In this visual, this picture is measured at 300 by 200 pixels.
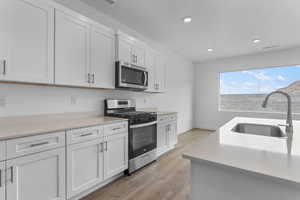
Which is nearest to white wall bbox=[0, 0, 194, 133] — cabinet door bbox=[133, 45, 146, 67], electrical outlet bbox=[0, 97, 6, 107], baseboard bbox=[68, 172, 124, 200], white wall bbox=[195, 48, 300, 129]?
electrical outlet bbox=[0, 97, 6, 107]

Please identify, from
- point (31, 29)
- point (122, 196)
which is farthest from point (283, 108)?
point (31, 29)

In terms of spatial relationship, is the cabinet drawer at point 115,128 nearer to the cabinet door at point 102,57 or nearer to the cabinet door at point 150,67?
the cabinet door at point 102,57

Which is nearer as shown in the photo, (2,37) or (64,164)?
(2,37)

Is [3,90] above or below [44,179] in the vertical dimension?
above

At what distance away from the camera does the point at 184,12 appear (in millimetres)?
2574

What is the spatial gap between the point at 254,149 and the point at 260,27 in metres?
3.26

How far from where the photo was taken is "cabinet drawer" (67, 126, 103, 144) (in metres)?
1.64

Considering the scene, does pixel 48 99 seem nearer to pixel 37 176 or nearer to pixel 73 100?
pixel 73 100

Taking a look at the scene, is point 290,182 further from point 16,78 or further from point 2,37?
point 2,37

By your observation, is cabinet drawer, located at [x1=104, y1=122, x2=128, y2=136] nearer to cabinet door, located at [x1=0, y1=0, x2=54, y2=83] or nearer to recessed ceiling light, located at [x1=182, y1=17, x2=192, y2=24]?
cabinet door, located at [x1=0, y1=0, x2=54, y2=83]

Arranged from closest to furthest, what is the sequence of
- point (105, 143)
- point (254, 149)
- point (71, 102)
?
point (254, 149) < point (105, 143) < point (71, 102)

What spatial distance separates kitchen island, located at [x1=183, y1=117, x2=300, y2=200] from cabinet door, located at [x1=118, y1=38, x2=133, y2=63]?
6.90 ft

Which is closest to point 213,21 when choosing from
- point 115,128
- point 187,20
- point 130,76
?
point 187,20

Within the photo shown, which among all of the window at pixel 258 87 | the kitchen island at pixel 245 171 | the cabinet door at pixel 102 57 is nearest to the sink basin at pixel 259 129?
the kitchen island at pixel 245 171
